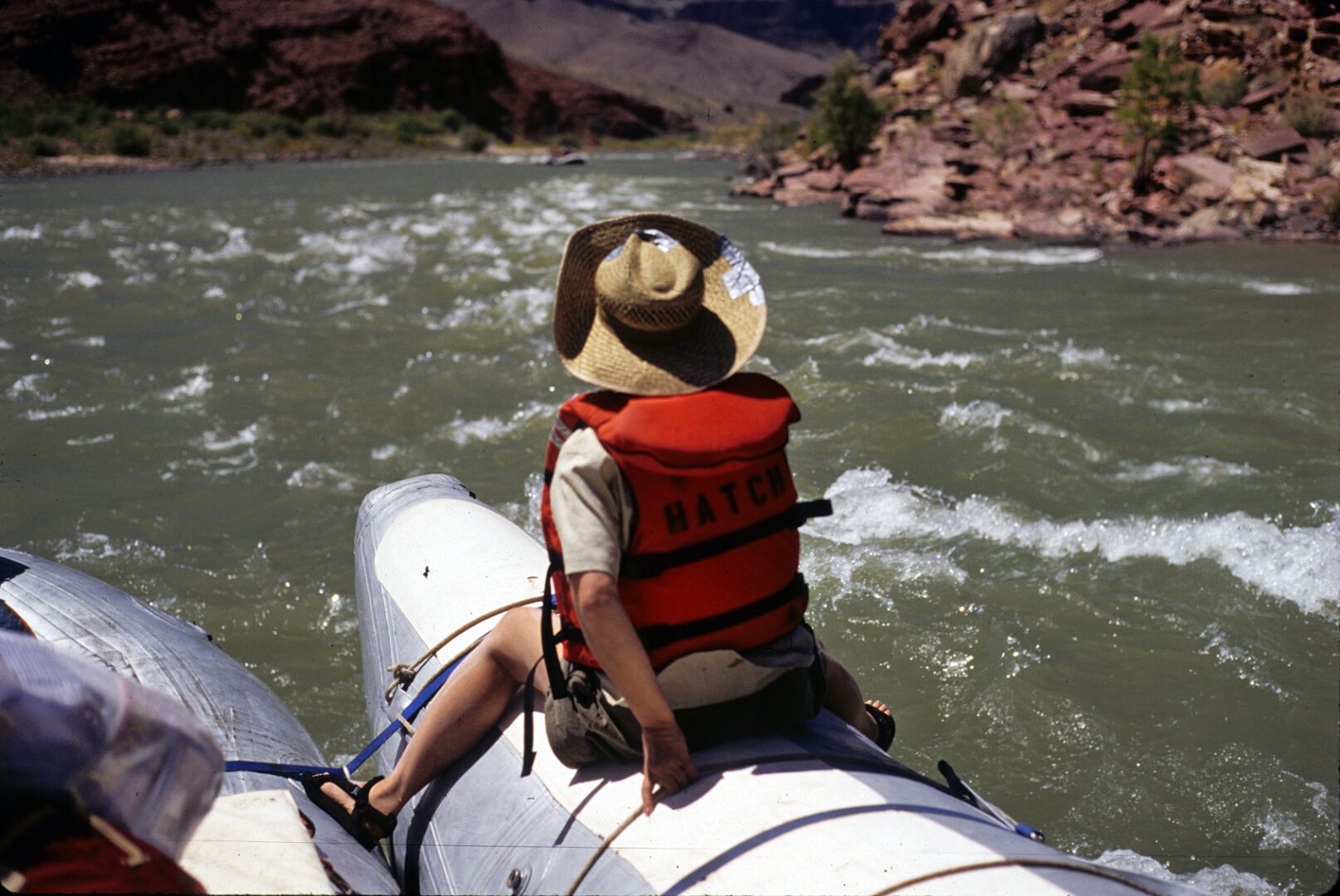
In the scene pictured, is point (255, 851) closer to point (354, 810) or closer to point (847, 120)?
point (354, 810)

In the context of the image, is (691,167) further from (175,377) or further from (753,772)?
(753,772)

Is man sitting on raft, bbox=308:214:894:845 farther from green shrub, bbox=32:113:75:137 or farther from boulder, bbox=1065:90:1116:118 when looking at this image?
green shrub, bbox=32:113:75:137

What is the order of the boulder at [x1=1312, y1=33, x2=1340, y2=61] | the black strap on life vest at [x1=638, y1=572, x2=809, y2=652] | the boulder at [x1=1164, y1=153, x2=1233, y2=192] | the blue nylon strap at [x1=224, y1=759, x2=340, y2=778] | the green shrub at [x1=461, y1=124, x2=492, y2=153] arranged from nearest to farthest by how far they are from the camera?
the black strap on life vest at [x1=638, y1=572, x2=809, y2=652] → the blue nylon strap at [x1=224, y1=759, x2=340, y2=778] → the boulder at [x1=1164, y1=153, x2=1233, y2=192] → the boulder at [x1=1312, y1=33, x2=1340, y2=61] → the green shrub at [x1=461, y1=124, x2=492, y2=153]

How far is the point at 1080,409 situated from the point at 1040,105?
1623cm

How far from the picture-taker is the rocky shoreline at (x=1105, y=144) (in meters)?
13.0

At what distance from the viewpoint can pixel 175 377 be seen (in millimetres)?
6859

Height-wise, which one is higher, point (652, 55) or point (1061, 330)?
point (652, 55)

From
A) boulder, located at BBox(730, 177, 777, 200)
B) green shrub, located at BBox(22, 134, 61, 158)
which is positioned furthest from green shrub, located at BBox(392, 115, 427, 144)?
boulder, located at BBox(730, 177, 777, 200)

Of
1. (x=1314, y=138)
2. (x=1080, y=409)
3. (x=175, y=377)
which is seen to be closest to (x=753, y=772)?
(x=1080, y=409)

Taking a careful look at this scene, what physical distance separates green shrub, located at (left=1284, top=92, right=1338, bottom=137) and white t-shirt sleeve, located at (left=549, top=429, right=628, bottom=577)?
16.3 metres

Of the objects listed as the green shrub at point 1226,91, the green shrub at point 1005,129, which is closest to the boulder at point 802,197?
the green shrub at point 1005,129

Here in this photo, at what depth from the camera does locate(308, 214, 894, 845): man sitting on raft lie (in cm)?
161

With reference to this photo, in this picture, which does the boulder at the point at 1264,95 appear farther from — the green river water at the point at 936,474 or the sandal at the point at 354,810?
the sandal at the point at 354,810

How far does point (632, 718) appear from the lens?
5.76 feet
